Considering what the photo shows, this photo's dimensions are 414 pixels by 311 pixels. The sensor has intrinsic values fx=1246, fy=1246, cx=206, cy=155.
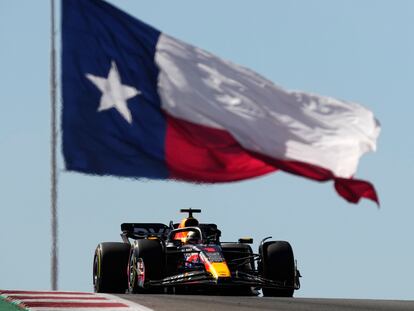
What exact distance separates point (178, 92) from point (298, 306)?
7457 millimetres

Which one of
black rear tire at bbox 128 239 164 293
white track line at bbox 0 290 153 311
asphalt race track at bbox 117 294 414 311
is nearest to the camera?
white track line at bbox 0 290 153 311

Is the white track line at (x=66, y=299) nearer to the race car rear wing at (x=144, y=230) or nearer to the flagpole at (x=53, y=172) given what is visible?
the flagpole at (x=53, y=172)

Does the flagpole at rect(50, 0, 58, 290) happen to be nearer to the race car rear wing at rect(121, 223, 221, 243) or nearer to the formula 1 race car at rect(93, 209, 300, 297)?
the formula 1 race car at rect(93, 209, 300, 297)

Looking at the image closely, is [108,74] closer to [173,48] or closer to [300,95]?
[173,48]

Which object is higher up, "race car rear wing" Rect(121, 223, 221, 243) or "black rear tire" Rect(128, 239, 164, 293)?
"race car rear wing" Rect(121, 223, 221, 243)

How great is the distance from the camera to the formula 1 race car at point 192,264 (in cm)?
2245

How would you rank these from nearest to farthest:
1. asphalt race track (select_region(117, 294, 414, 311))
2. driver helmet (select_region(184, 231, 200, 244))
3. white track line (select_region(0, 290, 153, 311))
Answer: white track line (select_region(0, 290, 153, 311)) < asphalt race track (select_region(117, 294, 414, 311)) < driver helmet (select_region(184, 231, 200, 244))

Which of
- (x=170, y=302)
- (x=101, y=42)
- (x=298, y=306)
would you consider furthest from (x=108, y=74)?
(x=298, y=306)

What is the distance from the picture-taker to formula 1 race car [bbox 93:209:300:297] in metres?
22.5

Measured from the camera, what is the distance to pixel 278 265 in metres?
23.9

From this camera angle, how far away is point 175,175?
11.7 metres

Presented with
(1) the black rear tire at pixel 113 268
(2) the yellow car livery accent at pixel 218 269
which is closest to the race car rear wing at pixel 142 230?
(1) the black rear tire at pixel 113 268

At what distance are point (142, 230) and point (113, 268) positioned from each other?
193 cm
